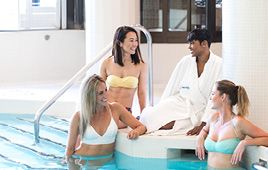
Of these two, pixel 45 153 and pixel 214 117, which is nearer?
pixel 214 117

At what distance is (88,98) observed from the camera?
21.1 feet

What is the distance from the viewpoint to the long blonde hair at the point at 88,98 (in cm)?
640

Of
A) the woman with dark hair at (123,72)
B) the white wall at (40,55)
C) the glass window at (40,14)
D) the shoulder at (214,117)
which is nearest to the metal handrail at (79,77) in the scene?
the woman with dark hair at (123,72)

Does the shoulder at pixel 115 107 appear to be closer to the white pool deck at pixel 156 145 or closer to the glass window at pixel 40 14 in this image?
the white pool deck at pixel 156 145

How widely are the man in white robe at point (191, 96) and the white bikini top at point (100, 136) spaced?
39 cm

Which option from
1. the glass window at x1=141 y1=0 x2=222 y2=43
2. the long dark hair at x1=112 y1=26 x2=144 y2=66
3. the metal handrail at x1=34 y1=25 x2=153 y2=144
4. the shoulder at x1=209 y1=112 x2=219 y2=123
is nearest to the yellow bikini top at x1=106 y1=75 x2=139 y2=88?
the long dark hair at x1=112 y1=26 x2=144 y2=66

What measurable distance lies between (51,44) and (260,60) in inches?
283

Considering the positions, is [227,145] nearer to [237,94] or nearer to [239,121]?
[239,121]

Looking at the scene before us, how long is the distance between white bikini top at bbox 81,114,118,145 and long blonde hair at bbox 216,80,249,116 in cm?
130

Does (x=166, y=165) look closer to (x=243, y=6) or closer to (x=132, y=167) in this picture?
(x=132, y=167)

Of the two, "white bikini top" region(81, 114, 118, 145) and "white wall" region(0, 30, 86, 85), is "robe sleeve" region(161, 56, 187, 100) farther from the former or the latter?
"white wall" region(0, 30, 86, 85)

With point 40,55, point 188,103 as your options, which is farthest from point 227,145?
point 40,55

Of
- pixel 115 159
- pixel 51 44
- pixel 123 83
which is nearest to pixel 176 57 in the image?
pixel 51 44

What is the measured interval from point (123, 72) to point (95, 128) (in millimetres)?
1097
